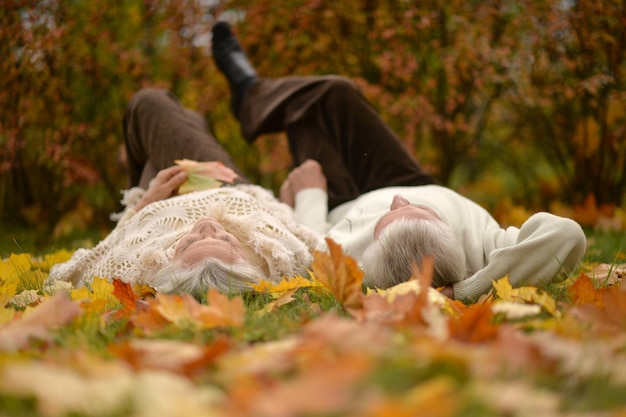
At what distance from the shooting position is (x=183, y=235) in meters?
2.48

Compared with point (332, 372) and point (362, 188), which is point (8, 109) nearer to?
point (362, 188)

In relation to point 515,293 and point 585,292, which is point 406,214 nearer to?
point 515,293

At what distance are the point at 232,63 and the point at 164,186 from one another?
3.84 feet

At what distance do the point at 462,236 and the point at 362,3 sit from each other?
247 centimetres

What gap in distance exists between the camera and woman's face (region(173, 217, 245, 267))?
2.18 m

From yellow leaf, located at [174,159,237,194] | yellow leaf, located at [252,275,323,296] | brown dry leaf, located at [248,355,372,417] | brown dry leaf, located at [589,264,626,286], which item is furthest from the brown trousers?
brown dry leaf, located at [248,355,372,417]

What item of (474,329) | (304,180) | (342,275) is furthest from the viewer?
(304,180)

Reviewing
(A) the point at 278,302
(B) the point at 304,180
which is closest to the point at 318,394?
(A) the point at 278,302

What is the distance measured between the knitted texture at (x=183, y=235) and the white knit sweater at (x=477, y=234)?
0.23 meters

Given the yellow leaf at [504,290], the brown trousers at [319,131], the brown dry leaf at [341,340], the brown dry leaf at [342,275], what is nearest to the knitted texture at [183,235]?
the brown trousers at [319,131]

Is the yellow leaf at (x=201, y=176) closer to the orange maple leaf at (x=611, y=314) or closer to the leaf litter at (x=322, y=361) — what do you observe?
the leaf litter at (x=322, y=361)

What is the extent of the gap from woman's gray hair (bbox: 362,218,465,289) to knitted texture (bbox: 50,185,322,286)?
1.37 ft

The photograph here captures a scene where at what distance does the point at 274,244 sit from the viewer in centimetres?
245

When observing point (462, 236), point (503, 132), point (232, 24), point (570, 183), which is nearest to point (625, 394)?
point (462, 236)
